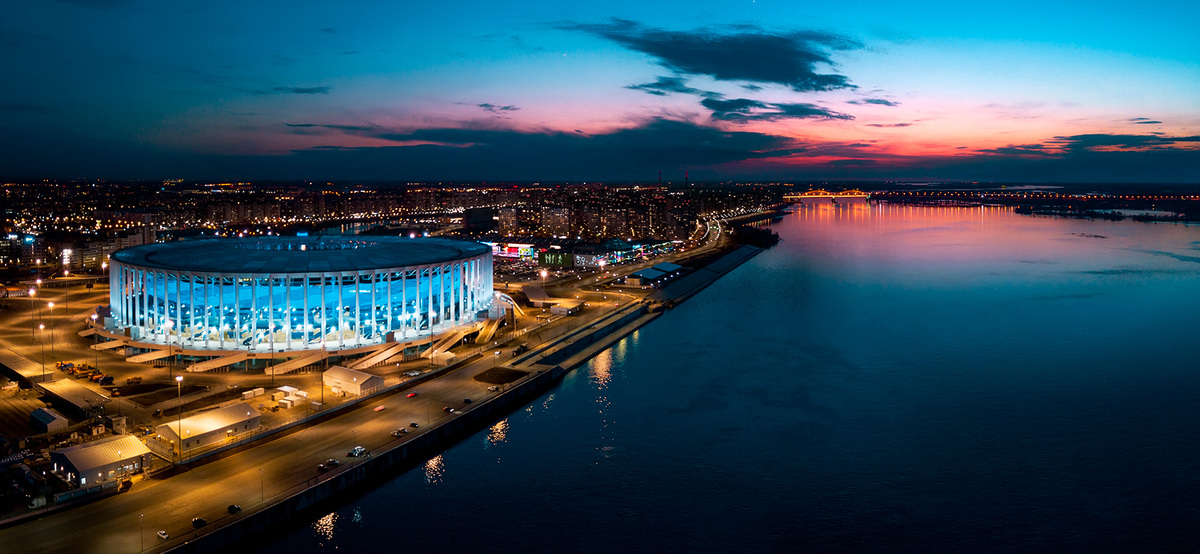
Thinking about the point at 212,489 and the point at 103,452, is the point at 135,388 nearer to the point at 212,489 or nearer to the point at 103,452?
the point at 103,452

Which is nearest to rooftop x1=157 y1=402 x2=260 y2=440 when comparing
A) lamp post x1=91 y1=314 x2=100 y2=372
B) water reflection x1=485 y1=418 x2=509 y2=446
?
water reflection x1=485 y1=418 x2=509 y2=446

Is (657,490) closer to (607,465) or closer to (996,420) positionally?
(607,465)

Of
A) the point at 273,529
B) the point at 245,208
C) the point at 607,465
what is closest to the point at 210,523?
the point at 273,529

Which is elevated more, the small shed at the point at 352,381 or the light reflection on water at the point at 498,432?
the small shed at the point at 352,381

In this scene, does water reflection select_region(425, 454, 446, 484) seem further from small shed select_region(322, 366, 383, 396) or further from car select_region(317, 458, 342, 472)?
small shed select_region(322, 366, 383, 396)

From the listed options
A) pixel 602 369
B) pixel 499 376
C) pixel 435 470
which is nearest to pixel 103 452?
pixel 435 470

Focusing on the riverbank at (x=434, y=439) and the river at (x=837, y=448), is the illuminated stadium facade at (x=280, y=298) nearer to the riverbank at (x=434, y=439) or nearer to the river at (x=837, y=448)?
the riverbank at (x=434, y=439)

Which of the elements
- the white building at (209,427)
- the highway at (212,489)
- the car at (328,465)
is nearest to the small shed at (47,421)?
the white building at (209,427)
